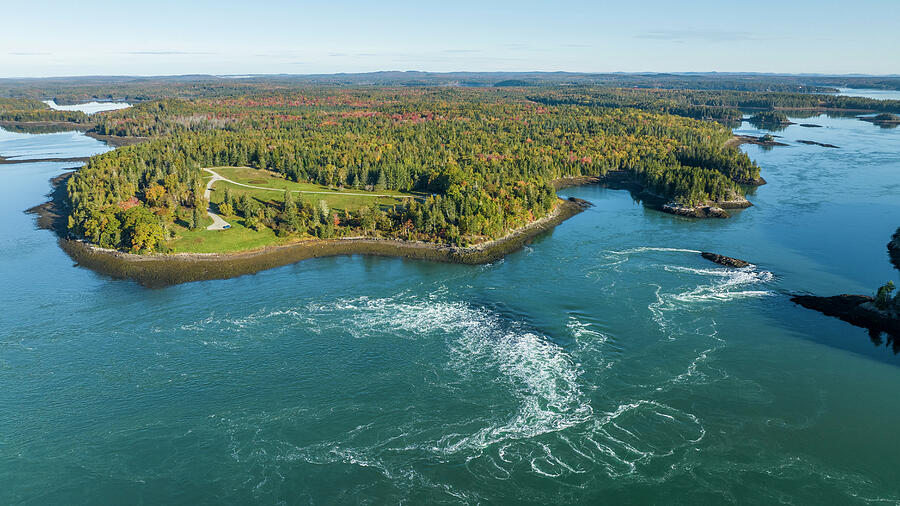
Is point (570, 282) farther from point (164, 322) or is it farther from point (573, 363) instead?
point (164, 322)

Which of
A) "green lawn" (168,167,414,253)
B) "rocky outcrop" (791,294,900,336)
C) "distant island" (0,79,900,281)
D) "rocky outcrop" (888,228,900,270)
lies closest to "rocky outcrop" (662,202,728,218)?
"distant island" (0,79,900,281)

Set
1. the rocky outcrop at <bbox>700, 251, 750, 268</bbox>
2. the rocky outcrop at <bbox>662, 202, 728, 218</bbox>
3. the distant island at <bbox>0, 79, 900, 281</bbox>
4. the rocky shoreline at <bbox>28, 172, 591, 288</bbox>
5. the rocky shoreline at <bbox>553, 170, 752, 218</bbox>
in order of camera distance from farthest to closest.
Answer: the rocky shoreline at <bbox>553, 170, 752, 218</bbox>, the rocky outcrop at <bbox>662, 202, 728, 218</bbox>, the distant island at <bbox>0, 79, 900, 281</bbox>, the rocky shoreline at <bbox>28, 172, 591, 288</bbox>, the rocky outcrop at <bbox>700, 251, 750, 268</bbox>

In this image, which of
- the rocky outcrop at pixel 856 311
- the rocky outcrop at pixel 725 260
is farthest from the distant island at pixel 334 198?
the rocky outcrop at pixel 856 311

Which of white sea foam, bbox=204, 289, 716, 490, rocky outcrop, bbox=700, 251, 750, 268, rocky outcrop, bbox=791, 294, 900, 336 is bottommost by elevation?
white sea foam, bbox=204, 289, 716, 490

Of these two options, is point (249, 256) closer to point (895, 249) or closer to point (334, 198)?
point (334, 198)

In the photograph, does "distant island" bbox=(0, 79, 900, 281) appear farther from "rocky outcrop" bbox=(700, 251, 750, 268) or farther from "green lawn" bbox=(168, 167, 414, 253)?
"rocky outcrop" bbox=(700, 251, 750, 268)

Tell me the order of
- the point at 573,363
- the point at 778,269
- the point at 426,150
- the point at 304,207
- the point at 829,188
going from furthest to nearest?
1. the point at 426,150
2. the point at 829,188
3. the point at 304,207
4. the point at 778,269
5. the point at 573,363

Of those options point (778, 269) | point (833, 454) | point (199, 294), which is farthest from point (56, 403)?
point (778, 269)
